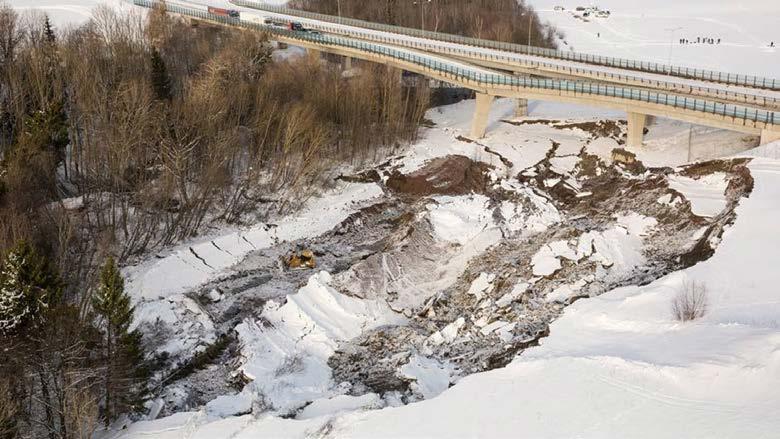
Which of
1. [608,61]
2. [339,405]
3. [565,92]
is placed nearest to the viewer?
[339,405]

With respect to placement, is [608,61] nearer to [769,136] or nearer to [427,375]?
[769,136]

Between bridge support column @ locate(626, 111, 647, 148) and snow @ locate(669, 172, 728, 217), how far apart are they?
7.32 meters

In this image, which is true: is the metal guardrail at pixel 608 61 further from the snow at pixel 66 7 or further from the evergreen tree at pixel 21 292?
the evergreen tree at pixel 21 292

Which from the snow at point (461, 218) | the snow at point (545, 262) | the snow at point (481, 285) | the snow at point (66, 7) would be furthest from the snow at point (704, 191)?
the snow at point (66, 7)

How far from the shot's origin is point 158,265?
37.5m

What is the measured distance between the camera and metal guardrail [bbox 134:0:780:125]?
1676 inches

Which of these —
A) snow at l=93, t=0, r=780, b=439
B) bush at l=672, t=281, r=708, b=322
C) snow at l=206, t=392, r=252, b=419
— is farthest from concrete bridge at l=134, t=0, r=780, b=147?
snow at l=206, t=392, r=252, b=419

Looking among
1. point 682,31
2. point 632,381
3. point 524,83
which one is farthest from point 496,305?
point 682,31

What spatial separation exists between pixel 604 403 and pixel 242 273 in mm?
22714

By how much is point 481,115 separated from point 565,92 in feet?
25.9

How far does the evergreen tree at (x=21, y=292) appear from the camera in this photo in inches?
976

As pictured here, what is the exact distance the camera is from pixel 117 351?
26.0m

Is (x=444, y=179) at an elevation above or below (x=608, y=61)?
below

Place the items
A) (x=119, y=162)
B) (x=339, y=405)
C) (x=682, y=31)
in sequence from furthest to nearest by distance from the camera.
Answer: (x=682, y=31) < (x=119, y=162) < (x=339, y=405)
